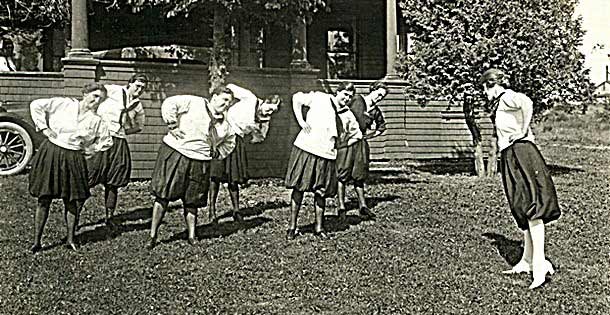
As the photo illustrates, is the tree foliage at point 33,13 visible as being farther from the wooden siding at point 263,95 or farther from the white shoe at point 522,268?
the white shoe at point 522,268

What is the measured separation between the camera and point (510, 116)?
22.6ft

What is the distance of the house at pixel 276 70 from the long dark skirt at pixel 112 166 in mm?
4299

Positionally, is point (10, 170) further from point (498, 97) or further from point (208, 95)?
point (498, 97)

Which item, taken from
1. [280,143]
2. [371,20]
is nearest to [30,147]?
[280,143]

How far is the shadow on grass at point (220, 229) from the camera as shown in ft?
28.8

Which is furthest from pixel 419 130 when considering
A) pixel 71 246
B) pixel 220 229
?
pixel 71 246

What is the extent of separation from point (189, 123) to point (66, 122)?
116 cm

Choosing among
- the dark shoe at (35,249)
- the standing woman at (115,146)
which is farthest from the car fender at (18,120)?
the dark shoe at (35,249)

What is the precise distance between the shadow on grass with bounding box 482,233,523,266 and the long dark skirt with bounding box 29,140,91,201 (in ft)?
13.8

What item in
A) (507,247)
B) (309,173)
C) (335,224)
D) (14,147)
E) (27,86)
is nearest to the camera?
(507,247)

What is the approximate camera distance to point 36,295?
20.4 ft

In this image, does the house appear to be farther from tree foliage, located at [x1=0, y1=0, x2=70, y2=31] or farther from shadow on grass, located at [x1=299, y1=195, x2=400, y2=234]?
shadow on grass, located at [x1=299, y1=195, x2=400, y2=234]

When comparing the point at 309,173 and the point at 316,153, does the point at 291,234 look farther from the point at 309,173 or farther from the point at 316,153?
the point at 316,153

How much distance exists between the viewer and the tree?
13.6m
